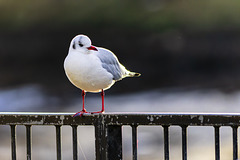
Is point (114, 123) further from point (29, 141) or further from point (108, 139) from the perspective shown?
point (29, 141)

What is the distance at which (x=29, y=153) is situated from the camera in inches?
72.2

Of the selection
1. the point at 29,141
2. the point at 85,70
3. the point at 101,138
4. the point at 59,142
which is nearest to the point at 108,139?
the point at 101,138

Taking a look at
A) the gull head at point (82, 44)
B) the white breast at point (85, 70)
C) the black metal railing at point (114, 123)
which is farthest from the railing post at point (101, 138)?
the gull head at point (82, 44)

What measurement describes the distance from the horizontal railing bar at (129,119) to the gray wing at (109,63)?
648 millimetres

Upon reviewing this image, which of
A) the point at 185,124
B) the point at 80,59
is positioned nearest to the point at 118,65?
the point at 80,59

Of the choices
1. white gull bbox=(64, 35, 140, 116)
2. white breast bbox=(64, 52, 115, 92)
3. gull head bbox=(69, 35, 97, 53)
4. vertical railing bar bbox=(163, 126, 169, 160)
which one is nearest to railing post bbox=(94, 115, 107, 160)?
vertical railing bar bbox=(163, 126, 169, 160)

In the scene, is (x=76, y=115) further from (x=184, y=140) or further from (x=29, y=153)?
(x=184, y=140)

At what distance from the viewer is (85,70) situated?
222 cm

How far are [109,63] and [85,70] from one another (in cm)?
26

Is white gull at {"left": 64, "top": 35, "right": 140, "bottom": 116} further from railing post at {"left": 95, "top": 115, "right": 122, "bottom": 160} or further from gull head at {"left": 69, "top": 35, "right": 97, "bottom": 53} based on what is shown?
railing post at {"left": 95, "top": 115, "right": 122, "bottom": 160}

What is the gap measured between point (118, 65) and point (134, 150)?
1.04m

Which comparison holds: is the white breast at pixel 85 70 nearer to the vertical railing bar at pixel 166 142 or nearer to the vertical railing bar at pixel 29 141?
the vertical railing bar at pixel 29 141

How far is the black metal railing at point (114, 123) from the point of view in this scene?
1.57m

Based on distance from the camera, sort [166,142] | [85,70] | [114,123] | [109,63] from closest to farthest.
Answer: [166,142] → [114,123] → [85,70] → [109,63]
